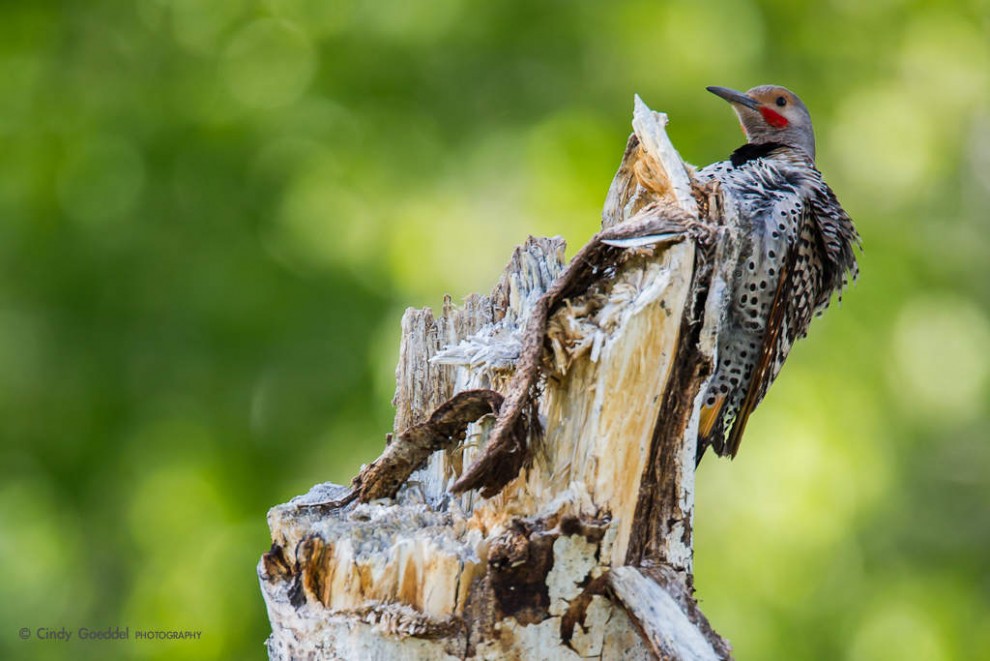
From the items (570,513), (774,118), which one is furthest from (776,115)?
(570,513)

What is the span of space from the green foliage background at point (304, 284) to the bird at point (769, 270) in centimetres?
186

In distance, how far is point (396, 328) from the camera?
5680mm

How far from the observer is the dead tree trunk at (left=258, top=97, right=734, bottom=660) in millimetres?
2045

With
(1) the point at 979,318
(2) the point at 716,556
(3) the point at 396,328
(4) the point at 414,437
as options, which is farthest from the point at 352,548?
(1) the point at 979,318

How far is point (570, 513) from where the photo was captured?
6.92 ft

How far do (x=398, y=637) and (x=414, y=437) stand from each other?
0.56 metres

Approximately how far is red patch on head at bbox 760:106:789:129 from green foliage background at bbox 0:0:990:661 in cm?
140

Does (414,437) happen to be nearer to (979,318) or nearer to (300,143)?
(300,143)

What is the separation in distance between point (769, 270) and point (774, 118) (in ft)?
3.59

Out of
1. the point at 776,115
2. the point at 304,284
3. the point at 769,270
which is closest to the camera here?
the point at 769,270

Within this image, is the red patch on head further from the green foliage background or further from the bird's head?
the green foliage background

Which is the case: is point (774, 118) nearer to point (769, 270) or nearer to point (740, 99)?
point (740, 99)

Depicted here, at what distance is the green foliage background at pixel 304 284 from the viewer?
6160 millimetres

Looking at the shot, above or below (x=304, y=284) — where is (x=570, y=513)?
below
